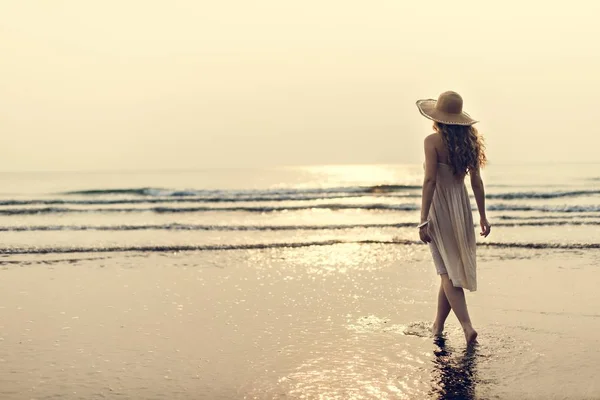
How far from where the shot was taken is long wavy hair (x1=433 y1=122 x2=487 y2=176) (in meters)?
5.64

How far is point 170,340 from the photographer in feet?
19.2

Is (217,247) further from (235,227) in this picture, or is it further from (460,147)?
(460,147)

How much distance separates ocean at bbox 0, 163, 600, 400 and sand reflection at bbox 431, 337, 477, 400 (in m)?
0.01

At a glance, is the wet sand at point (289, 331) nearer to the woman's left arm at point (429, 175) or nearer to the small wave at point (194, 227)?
the woman's left arm at point (429, 175)

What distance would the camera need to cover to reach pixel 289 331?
6148 millimetres

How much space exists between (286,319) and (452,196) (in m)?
2.02

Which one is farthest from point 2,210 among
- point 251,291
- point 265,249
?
point 251,291

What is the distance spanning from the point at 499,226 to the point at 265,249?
6.76 meters

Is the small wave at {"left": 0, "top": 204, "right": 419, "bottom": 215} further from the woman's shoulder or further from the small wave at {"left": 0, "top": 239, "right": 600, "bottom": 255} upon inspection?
the woman's shoulder

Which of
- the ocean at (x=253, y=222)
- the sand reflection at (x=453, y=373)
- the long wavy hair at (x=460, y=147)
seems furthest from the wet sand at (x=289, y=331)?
the ocean at (x=253, y=222)

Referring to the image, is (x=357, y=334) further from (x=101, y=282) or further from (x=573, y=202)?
(x=573, y=202)

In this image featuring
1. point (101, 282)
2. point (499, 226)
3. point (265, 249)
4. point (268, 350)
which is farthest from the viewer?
point (499, 226)

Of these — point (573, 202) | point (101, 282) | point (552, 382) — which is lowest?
point (552, 382)

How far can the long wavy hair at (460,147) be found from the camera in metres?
5.64
